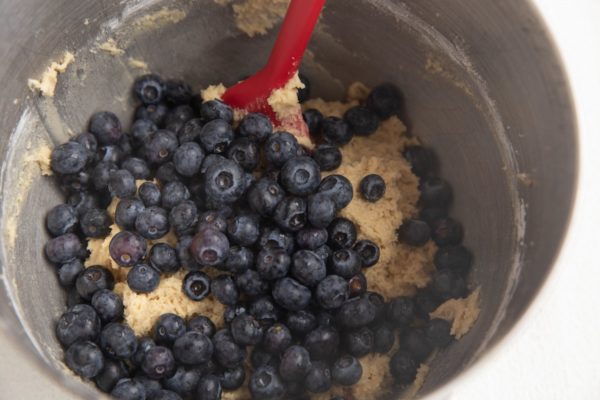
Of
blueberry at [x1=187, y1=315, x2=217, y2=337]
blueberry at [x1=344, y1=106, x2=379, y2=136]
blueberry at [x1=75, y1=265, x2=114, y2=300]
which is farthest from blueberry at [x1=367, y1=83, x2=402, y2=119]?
blueberry at [x1=75, y1=265, x2=114, y2=300]

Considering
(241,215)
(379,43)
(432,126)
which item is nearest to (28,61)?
(241,215)

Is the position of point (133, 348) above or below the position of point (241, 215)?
below

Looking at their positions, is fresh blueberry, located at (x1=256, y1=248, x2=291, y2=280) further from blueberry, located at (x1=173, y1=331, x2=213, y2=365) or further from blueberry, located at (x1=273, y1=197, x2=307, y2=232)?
blueberry, located at (x1=173, y1=331, x2=213, y2=365)

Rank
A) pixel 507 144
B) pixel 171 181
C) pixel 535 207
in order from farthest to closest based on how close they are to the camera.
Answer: pixel 171 181 < pixel 507 144 < pixel 535 207

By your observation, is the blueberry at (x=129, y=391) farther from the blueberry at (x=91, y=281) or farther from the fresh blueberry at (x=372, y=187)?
the fresh blueberry at (x=372, y=187)

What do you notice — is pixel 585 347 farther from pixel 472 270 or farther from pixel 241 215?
pixel 241 215

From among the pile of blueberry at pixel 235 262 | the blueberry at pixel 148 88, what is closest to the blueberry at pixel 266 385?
the pile of blueberry at pixel 235 262
